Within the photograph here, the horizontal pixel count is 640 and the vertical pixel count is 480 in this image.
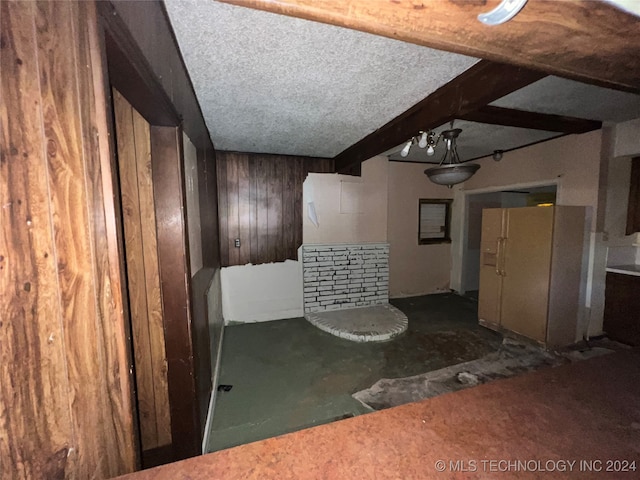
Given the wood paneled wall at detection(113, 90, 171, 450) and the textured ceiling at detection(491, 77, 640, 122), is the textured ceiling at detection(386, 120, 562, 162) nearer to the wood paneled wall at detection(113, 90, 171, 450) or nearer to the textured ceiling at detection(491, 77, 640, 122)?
the textured ceiling at detection(491, 77, 640, 122)

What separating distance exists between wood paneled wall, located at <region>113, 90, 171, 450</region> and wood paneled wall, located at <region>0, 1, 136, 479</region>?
2.65 ft

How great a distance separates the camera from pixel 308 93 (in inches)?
77.5

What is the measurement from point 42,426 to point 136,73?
105 centimetres

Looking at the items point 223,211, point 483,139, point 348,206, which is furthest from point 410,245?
point 223,211

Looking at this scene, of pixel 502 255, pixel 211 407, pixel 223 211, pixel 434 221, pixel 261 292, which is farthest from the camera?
pixel 434 221

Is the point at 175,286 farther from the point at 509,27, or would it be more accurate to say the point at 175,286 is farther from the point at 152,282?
the point at 509,27

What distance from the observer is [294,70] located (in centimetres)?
166

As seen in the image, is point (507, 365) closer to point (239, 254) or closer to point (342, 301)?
point (342, 301)

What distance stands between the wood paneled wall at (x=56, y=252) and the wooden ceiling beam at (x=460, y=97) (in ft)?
6.52

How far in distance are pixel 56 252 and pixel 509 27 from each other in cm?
135

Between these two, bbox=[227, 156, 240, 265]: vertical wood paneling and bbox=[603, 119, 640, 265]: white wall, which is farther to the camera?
bbox=[227, 156, 240, 265]: vertical wood paneling

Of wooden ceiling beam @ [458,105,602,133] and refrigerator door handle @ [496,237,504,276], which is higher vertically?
wooden ceiling beam @ [458,105,602,133]

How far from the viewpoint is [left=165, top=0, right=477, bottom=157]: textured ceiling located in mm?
1284

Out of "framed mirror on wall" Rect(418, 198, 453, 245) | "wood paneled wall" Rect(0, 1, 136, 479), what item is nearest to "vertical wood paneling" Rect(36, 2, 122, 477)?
"wood paneled wall" Rect(0, 1, 136, 479)
